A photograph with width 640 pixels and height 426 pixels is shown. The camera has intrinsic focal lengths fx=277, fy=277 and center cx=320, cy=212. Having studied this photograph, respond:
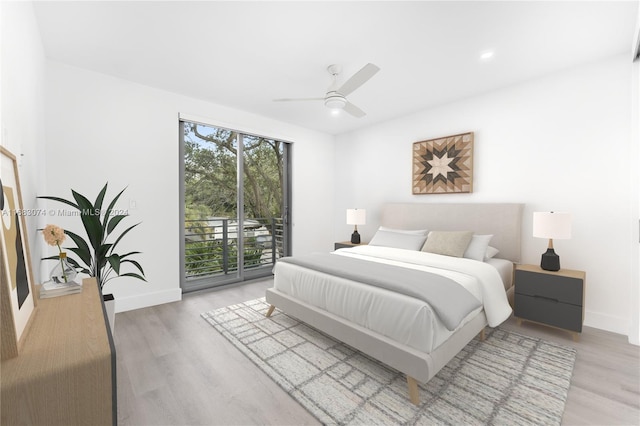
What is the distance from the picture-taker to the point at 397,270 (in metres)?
2.42

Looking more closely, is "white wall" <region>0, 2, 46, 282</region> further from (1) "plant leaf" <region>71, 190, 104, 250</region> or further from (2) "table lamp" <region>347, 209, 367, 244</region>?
(2) "table lamp" <region>347, 209, 367, 244</region>

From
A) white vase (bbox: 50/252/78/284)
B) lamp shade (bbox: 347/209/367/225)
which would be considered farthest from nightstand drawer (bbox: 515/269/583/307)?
white vase (bbox: 50/252/78/284)

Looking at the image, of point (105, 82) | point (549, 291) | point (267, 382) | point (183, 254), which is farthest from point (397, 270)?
point (105, 82)

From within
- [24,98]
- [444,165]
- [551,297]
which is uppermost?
[24,98]

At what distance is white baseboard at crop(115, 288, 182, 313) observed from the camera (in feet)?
10.4

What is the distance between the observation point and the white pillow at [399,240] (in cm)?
357

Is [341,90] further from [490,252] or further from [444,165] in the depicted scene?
[490,252]

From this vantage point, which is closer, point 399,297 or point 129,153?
point 399,297

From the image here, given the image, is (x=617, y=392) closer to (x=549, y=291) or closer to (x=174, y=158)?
(x=549, y=291)

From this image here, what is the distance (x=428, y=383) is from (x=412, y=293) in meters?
0.65

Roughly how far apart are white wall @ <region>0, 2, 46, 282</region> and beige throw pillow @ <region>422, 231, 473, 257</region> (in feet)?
11.9

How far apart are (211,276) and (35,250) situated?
2234 millimetres

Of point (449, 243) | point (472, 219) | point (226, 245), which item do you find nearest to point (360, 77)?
point (449, 243)

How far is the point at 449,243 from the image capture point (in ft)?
10.6
